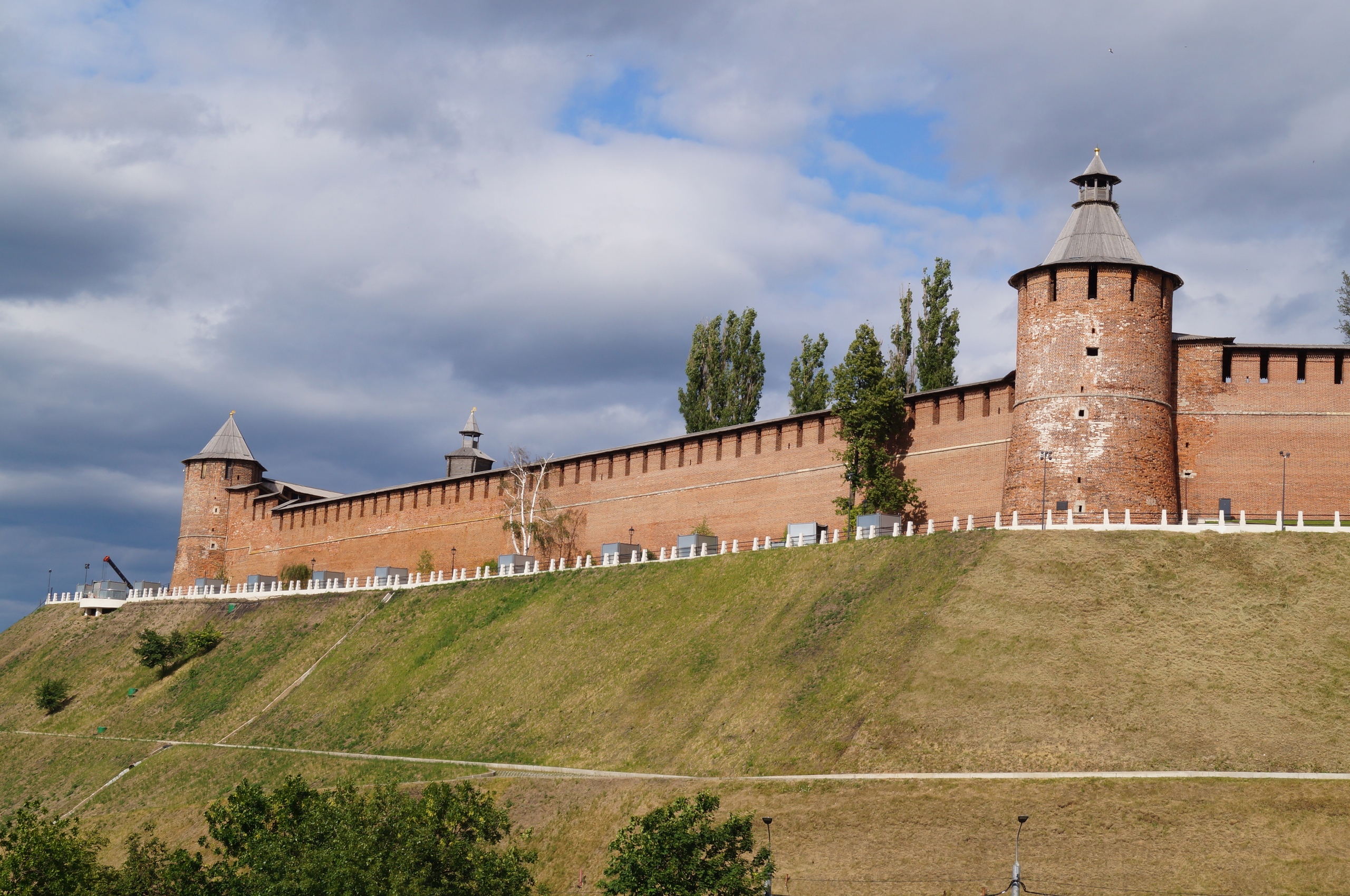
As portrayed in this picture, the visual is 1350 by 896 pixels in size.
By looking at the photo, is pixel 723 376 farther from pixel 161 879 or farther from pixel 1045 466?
pixel 161 879

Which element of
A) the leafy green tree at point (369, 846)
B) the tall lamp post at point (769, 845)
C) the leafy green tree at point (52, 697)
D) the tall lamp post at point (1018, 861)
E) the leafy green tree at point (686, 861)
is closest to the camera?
the tall lamp post at point (1018, 861)

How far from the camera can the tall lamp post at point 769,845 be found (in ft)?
73.1

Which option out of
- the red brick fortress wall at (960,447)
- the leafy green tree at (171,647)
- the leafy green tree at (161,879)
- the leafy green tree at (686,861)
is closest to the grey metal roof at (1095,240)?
the red brick fortress wall at (960,447)

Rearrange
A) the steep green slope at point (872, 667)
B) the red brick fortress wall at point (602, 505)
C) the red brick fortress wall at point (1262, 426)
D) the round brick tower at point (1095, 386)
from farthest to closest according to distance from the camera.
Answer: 1. the red brick fortress wall at point (602, 505)
2. the red brick fortress wall at point (1262, 426)
3. the round brick tower at point (1095, 386)
4. the steep green slope at point (872, 667)

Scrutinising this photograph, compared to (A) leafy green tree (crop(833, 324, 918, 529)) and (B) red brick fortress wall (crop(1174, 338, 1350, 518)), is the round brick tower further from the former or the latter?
(A) leafy green tree (crop(833, 324, 918, 529))

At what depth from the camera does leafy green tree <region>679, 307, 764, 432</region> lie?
206 feet

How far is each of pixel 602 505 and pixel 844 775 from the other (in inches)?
1237

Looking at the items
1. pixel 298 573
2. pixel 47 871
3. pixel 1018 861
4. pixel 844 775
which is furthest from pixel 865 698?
pixel 298 573

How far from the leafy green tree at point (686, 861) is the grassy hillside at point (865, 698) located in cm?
367

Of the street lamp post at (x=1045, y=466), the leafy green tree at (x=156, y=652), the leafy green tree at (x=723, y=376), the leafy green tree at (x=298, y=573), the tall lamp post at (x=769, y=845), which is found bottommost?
the tall lamp post at (x=769, y=845)

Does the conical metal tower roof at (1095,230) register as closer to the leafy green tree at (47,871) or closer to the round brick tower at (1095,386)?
the round brick tower at (1095,386)

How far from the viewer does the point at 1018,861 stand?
22.0 metres

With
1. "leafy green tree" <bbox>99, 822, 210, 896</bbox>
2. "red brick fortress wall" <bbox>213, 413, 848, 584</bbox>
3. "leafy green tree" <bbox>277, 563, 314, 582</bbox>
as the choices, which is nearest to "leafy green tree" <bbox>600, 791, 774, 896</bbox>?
"leafy green tree" <bbox>99, 822, 210, 896</bbox>

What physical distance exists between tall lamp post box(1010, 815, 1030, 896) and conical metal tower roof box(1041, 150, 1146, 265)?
23138mm
